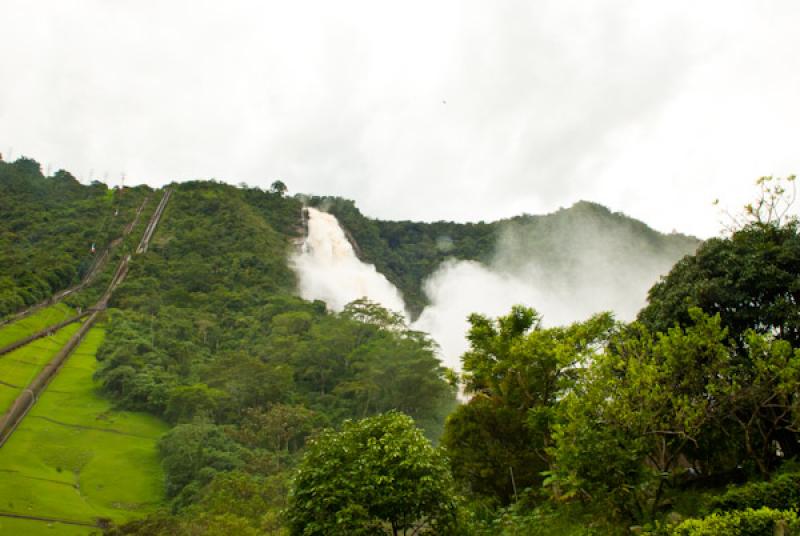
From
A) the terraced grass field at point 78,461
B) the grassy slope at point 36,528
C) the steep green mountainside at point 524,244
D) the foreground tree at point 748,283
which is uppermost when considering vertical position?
the steep green mountainside at point 524,244

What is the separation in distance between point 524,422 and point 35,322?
38.9m

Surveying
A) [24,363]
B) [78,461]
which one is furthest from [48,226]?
[78,461]

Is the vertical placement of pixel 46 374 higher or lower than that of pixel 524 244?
lower

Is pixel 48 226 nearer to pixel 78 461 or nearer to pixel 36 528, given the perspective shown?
pixel 78 461

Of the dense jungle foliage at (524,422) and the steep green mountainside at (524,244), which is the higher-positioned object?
the steep green mountainside at (524,244)

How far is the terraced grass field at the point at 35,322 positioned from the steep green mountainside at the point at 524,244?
39810 mm

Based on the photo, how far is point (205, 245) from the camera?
60.5 m

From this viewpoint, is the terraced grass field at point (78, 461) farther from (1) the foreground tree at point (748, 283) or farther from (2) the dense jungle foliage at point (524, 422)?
(1) the foreground tree at point (748, 283)

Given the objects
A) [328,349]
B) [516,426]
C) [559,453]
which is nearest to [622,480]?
[559,453]

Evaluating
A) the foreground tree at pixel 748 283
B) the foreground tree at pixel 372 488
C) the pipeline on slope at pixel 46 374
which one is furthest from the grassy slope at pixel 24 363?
the foreground tree at pixel 748 283

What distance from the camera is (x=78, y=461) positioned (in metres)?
25.6

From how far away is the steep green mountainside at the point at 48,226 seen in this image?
1758 inches

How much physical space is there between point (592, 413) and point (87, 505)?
2076cm

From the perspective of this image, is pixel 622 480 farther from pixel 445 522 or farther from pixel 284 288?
pixel 284 288
